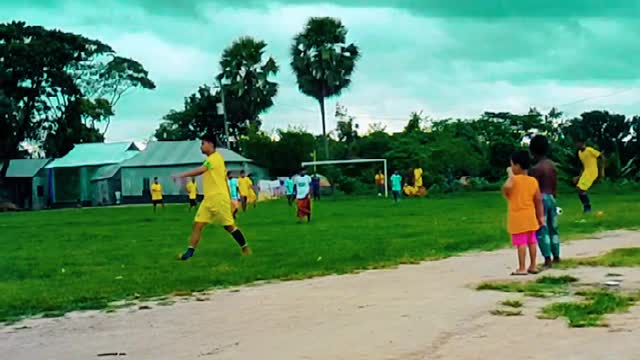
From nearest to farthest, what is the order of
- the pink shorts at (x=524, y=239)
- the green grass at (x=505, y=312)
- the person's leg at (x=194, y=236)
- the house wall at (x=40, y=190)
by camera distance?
the green grass at (x=505, y=312) < the pink shorts at (x=524, y=239) < the person's leg at (x=194, y=236) < the house wall at (x=40, y=190)

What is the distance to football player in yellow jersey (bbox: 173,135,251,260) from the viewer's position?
1384 cm

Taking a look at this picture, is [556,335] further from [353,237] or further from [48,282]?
[353,237]

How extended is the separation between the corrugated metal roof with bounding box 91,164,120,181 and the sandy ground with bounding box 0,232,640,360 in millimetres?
60398

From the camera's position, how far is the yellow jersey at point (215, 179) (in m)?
14.1

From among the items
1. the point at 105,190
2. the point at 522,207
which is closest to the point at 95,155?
the point at 105,190

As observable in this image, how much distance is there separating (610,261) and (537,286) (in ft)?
8.58

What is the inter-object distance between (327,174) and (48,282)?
5466 centimetres

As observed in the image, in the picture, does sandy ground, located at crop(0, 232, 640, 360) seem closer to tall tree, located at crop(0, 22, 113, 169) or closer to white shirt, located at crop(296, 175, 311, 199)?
white shirt, located at crop(296, 175, 311, 199)

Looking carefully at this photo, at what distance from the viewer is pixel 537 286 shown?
9383 millimetres

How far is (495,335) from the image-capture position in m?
6.74

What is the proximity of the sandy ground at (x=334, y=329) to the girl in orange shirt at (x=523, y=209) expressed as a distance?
671 mm

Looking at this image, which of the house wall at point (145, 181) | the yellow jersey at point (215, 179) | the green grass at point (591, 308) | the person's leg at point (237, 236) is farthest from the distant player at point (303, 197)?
the house wall at point (145, 181)

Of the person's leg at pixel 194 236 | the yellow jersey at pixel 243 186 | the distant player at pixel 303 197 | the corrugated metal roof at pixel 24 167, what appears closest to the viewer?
the person's leg at pixel 194 236

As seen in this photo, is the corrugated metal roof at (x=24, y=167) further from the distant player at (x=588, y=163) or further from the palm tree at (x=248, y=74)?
the distant player at (x=588, y=163)
